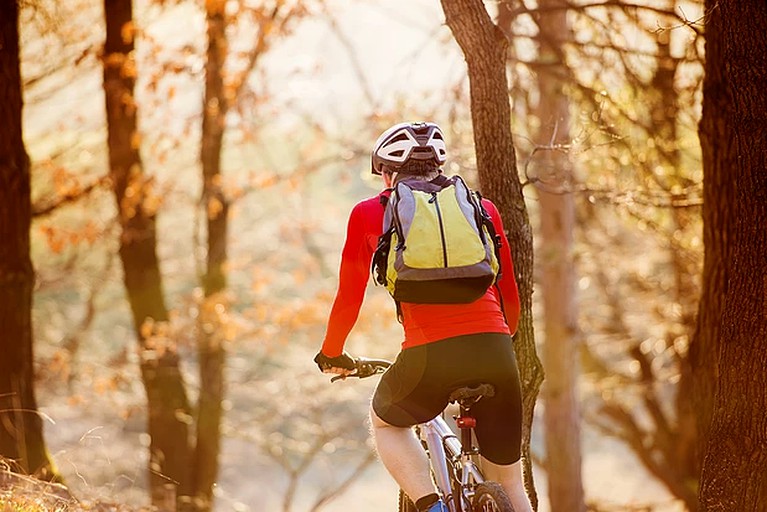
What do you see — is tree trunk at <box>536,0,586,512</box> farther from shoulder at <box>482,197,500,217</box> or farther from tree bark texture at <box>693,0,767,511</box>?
shoulder at <box>482,197,500,217</box>

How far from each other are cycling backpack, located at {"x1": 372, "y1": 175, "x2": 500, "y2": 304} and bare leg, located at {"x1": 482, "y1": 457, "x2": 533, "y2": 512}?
785mm

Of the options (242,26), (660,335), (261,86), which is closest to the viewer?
(242,26)

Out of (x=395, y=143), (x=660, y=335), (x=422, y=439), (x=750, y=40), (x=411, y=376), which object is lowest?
(x=660, y=335)

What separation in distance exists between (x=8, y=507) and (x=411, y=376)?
6.54 feet

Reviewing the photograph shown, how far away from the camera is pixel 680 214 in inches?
444

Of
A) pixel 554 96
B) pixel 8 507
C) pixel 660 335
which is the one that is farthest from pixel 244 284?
pixel 8 507

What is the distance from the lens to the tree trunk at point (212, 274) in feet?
38.5

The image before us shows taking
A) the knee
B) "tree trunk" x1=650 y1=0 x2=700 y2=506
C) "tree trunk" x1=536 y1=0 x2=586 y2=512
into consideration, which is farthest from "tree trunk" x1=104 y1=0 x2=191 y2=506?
the knee

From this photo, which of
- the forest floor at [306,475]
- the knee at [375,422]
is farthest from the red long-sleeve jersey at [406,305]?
the forest floor at [306,475]

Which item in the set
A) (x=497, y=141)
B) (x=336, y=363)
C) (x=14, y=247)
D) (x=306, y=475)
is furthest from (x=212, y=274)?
(x=306, y=475)

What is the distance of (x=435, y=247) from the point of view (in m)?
3.92

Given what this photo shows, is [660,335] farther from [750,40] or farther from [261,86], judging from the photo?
[750,40]

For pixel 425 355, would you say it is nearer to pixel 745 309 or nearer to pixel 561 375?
pixel 745 309

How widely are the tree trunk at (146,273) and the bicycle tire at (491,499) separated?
7167 millimetres
